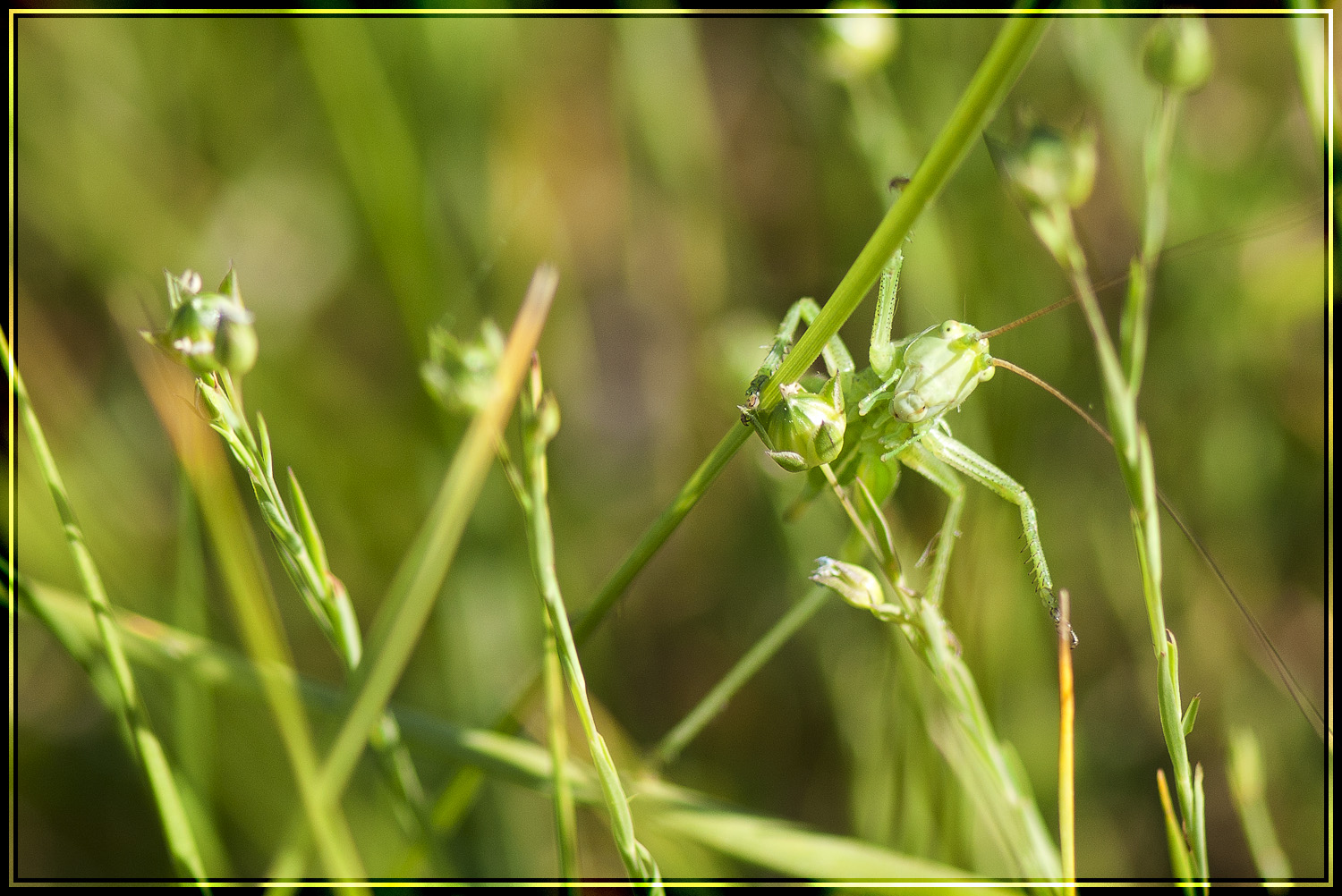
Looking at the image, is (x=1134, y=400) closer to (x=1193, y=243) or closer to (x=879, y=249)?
(x=879, y=249)

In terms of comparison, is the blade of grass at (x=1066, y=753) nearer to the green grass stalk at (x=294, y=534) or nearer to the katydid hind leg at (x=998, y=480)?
the katydid hind leg at (x=998, y=480)

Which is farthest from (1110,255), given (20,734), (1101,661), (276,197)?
(20,734)

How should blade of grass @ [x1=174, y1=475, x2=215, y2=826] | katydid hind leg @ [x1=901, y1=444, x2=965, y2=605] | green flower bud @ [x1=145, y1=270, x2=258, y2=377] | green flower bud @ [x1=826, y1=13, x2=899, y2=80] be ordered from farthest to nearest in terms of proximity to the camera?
green flower bud @ [x1=826, y1=13, x2=899, y2=80], blade of grass @ [x1=174, y1=475, x2=215, y2=826], katydid hind leg @ [x1=901, y1=444, x2=965, y2=605], green flower bud @ [x1=145, y1=270, x2=258, y2=377]

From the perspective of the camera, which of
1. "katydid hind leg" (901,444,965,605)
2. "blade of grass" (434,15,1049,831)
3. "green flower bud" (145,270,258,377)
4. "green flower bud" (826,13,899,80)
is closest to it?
"blade of grass" (434,15,1049,831)

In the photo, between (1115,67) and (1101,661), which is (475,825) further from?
(1115,67)

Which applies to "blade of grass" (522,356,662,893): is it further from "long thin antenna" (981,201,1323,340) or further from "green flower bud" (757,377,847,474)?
"long thin antenna" (981,201,1323,340)

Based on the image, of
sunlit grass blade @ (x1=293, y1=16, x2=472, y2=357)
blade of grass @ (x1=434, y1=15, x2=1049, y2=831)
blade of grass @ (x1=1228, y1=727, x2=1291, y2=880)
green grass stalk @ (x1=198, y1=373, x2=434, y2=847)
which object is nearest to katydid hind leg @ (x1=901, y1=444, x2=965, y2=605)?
blade of grass @ (x1=434, y1=15, x2=1049, y2=831)

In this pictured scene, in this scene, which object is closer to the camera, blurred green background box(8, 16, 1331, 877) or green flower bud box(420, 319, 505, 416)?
green flower bud box(420, 319, 505, 416)
